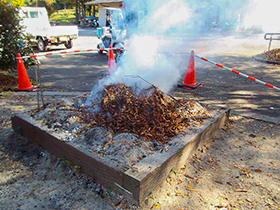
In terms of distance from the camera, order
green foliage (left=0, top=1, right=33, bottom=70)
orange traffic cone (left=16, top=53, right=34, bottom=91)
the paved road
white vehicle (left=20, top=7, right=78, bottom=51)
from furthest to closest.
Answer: white vehicle (left=20, top=7, right=78, bottom=51), green foliage (left=0, top=1, right=33, bottom=70), orange traffic cone (left=16, top=53, right=34, bottom=91), the paved road

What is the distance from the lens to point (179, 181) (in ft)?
8.27

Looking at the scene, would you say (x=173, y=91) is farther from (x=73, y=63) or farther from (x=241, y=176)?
(x=73, y=63)

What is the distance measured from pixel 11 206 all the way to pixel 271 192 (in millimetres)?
2855

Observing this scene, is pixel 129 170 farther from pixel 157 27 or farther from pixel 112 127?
pixel 157 27

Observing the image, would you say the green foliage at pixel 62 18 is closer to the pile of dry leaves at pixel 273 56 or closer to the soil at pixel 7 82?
the soil at pixel 7 82

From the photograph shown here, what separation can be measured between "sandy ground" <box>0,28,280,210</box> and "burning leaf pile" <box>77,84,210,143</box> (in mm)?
501

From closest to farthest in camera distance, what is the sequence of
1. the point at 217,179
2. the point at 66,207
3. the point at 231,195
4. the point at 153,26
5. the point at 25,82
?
1. the point at 66,207
2. the point at 231,195
3. the point at 217,179
4. the point at 153,26
5. the point at 25,82

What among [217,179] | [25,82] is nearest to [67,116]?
[217,179]

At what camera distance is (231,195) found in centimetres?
237

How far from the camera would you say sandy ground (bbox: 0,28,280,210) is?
223 centimetres

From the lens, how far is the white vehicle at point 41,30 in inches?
473

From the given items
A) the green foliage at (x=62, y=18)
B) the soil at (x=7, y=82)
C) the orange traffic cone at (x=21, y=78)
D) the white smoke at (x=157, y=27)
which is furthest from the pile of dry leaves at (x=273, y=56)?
the green foliage at (x=62, y=18)

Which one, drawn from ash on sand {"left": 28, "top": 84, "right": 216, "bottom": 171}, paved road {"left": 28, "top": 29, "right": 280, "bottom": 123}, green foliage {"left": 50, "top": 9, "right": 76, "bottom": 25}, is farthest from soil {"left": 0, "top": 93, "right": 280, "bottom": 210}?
green foliage {"left": 50, "top": 9, "right": 76, "bottom": 25}

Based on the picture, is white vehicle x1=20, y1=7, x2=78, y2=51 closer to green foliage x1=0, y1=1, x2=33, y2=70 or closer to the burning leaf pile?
green foliage x1=0, y1=1, x2=33, y2=70
